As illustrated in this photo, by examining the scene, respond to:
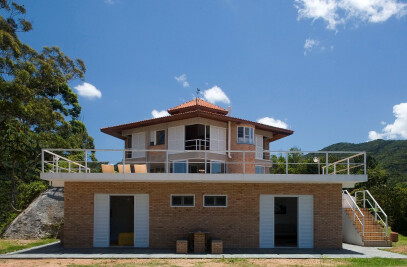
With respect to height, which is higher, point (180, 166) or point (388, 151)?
point (388, 151)

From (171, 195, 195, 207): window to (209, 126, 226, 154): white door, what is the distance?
6.23 meters

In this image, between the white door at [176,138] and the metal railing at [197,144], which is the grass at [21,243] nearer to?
the white door at [176,138]

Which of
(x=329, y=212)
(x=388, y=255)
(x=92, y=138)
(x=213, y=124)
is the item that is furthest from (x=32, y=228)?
(x=92, y=138)

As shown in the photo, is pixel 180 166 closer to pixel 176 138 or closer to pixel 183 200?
pixel 176 138

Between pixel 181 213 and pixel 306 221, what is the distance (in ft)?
17.7

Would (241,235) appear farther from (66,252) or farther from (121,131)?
(121,131)

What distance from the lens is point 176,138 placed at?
2398 centimetres

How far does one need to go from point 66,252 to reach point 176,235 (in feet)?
14.3

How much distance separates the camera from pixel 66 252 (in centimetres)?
1619

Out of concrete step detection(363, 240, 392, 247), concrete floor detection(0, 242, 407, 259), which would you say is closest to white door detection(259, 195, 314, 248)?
concrete floor detection(0, 242, 407, 259)

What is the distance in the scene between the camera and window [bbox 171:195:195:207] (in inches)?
690

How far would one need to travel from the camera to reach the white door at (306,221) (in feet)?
58.6

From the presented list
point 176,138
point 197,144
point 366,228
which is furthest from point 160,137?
point 366,228

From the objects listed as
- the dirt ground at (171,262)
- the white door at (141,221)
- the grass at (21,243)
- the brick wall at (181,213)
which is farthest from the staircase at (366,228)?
the grass at (21,243)
